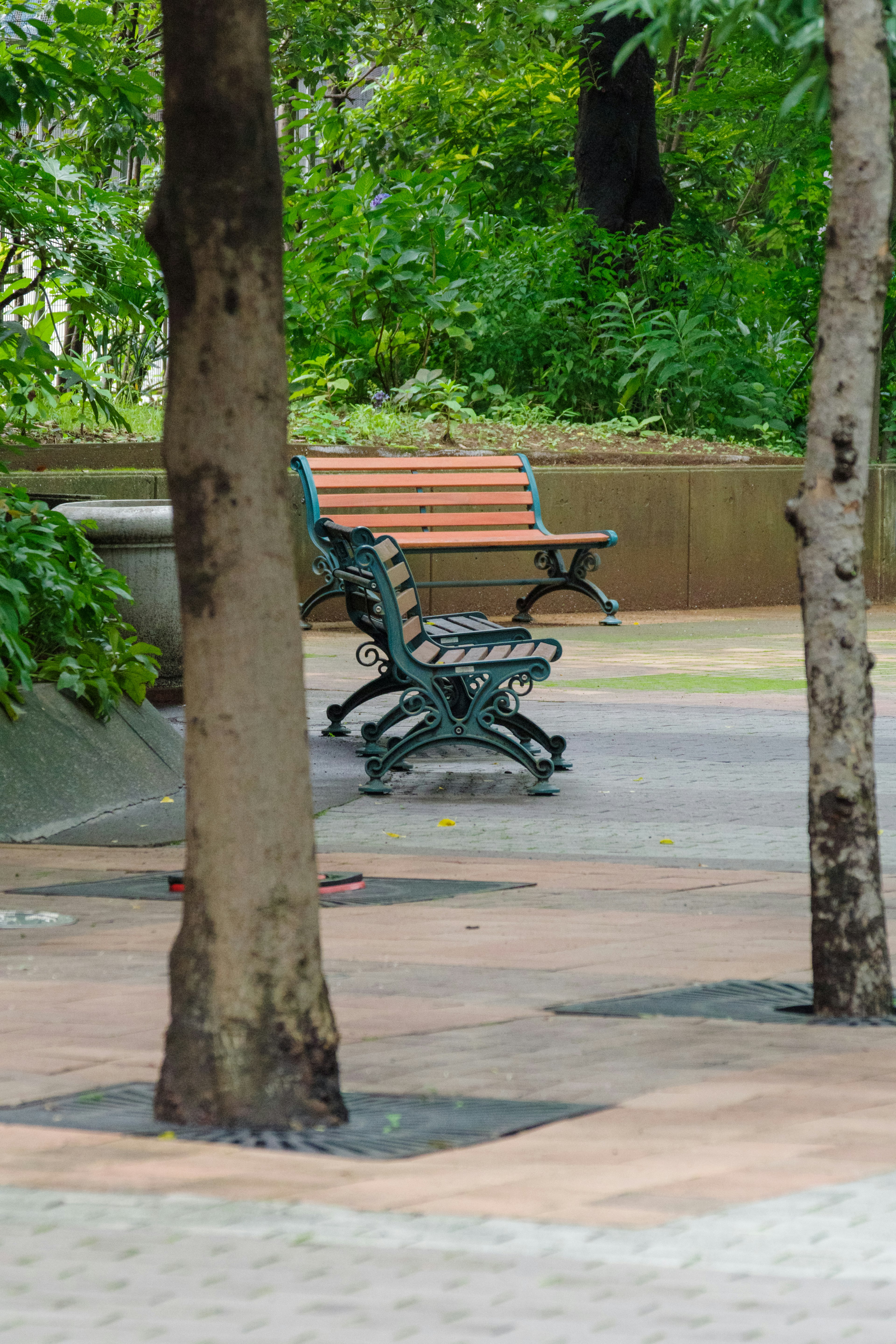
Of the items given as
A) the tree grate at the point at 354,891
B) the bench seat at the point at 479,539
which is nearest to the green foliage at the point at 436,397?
the bench seat at the point at 479,539

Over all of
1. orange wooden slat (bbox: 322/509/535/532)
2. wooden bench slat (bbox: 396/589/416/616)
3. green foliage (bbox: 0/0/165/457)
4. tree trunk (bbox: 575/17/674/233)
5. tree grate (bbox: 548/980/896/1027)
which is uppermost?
tree trunk (bbox: 575/17/674/233)

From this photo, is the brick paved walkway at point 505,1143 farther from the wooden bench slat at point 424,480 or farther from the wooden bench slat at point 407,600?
the wooden bench slat at point 424,480

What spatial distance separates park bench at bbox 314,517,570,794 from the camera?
9445 millimetres

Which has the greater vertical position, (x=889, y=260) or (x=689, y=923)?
(x=889, y=260)

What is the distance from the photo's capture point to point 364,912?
668 centimetres

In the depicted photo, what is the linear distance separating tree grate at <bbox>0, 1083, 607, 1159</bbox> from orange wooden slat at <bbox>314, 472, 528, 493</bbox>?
39.4 feet

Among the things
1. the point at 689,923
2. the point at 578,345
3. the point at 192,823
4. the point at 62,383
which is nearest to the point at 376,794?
the point at 689,923

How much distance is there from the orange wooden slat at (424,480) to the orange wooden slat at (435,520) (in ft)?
0.79

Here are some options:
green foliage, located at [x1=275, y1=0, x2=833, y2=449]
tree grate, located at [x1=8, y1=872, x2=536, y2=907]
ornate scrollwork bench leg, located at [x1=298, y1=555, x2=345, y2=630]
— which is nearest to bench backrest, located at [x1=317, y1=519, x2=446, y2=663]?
ornate scrollwork bench leg, located at [x1=298, y1=555, x2=345, y2=630]

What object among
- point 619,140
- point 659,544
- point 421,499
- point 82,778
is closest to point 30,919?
point 82,778

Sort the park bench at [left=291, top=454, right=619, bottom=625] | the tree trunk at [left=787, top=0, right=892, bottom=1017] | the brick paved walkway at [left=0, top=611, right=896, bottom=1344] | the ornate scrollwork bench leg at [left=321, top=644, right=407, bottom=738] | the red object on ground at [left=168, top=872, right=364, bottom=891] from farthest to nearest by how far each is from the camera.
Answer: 1. the park bench at [left=291, top=454, right=619, bottom=625]
2. the ornate scrollwork bench leg at [left=321, top=644, right=407, bottom=738]
3. the red object on ground at [left=168, top=872, right=364, bottom=891]
4. the tree trunk at [left=787, top=0, right=892, bottom=1017]
5. the brick paved walkway at [left=0, top=611, right=896, bottom=1344]

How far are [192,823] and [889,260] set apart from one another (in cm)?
226

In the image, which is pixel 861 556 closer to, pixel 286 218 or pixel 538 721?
pixel 538 721

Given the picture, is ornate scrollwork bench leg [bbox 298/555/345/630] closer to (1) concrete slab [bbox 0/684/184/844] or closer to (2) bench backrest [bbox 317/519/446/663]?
(2) bench backrest [bbox 317/519/446/663]
